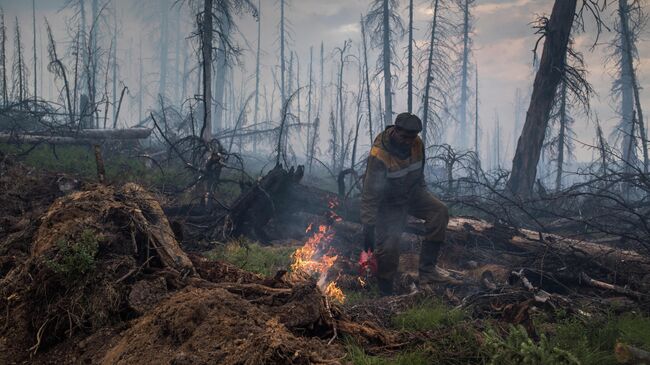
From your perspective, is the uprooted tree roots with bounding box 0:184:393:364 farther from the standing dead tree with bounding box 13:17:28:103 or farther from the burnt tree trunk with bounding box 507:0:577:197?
the standing dead tree with bounding box 13:17:28:103

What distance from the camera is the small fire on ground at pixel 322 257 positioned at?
491cm

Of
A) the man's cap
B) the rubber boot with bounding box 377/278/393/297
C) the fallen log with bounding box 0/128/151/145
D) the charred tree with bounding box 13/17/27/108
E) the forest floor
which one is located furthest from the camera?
the charred tree with bounding box 13/17/27/108

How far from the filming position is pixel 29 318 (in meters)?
3.35

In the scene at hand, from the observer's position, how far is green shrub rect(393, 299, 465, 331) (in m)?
3.96

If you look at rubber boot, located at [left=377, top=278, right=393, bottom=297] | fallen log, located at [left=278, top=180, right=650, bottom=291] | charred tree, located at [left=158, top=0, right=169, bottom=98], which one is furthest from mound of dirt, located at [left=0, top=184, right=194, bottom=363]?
charred tree, located at [left=158, top=0, right=169, bottom=98]

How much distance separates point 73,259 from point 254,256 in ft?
10.8

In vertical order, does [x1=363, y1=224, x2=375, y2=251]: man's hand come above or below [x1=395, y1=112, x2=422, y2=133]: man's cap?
below

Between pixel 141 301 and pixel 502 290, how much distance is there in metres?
3.88

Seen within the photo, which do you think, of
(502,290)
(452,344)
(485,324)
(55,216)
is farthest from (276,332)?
(502,290)

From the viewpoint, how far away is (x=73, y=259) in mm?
3391

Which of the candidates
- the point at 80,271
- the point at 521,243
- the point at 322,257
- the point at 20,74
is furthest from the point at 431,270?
the point at 20,74

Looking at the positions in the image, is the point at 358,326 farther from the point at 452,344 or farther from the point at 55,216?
the point at 55,216

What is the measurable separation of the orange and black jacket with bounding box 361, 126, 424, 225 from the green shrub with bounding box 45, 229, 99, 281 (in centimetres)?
319

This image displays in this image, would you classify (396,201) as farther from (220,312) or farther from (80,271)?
(80,271)
